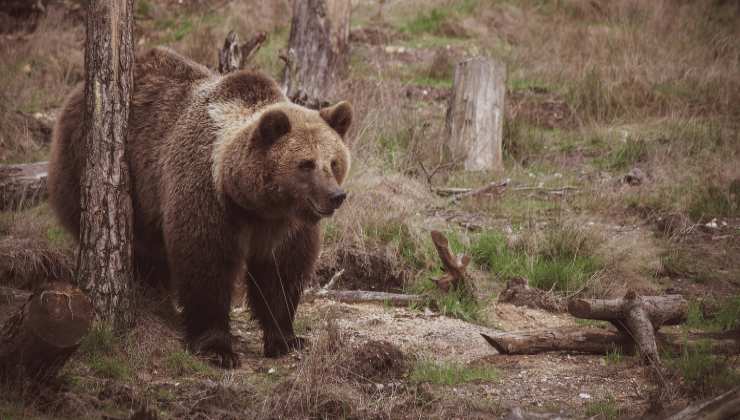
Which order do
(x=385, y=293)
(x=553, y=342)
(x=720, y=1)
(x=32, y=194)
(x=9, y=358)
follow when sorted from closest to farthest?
1. (x=9, y=358)
2. (x=553, y=342)
3. (x=385, y=293)
4. (x=32, y=194)
5. (x=720, y=1)

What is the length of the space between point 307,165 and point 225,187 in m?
0.58

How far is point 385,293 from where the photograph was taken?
655 centimetres

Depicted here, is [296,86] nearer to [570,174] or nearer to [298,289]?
[570,174]

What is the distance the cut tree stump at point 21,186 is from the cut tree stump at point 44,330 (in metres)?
3.59

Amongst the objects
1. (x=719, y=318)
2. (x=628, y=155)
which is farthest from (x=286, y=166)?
(x=628, y=155)

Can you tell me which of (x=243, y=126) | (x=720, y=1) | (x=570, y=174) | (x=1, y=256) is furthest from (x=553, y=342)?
(x=720, y=1)

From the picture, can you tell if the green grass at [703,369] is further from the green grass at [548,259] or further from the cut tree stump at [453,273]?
the cut tree stump at [453,273]

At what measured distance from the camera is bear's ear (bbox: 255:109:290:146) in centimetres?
488

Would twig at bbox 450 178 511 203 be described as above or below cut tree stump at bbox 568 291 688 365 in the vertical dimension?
below

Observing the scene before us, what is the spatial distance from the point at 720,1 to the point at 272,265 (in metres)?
12.2

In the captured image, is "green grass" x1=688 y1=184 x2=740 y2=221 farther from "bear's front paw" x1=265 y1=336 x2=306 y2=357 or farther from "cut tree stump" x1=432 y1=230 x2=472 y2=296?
"bear's front paw" x1=265 y1=336 x2=306 y2=357

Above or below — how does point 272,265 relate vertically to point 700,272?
above

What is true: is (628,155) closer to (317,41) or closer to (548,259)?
(548,259)

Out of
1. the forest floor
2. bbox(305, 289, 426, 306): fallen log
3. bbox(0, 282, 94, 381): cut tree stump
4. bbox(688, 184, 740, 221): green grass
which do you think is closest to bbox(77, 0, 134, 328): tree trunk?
the forest floor
